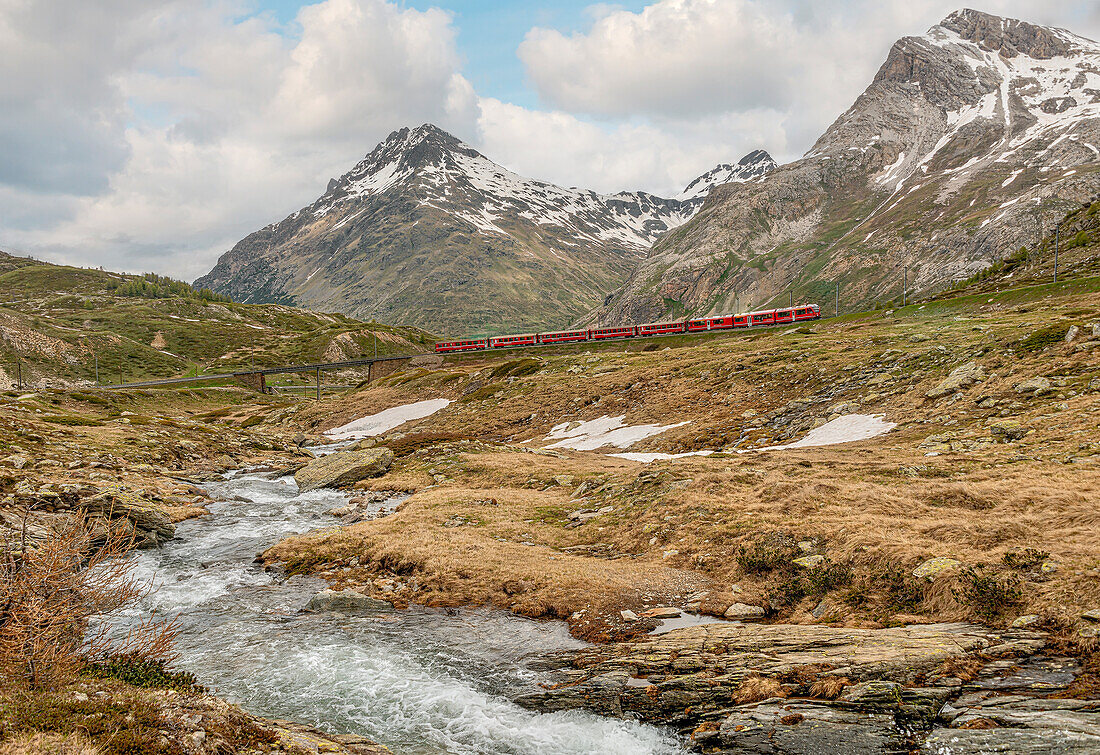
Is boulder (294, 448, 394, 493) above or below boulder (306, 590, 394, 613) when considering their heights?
above

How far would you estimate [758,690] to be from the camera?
11.3 metres

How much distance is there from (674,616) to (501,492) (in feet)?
63.8

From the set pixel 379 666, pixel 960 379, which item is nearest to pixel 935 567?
pixel 379 666

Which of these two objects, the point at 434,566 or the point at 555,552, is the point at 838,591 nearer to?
the point at 555,552

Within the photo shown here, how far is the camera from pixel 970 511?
725 inches

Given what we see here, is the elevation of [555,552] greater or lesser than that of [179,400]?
lesser

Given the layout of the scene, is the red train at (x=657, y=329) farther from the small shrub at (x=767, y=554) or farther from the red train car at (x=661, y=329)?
the small shrub at (x=767, y=554)

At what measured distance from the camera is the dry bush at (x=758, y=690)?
11.1 meters

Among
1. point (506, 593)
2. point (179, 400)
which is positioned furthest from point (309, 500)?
point (179, 400)

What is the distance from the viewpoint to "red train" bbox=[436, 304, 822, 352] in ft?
379

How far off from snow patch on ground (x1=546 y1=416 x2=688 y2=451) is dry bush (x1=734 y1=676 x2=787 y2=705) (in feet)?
124

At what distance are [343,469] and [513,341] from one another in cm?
9436

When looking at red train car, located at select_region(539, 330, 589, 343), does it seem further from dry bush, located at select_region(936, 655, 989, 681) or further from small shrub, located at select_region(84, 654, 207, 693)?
small shrub, located at select_region(84, 654, 207, 693)

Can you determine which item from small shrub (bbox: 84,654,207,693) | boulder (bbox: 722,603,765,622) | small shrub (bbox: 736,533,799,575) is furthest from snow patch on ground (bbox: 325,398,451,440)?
small shrub (bbox: 84,654,207,693)
